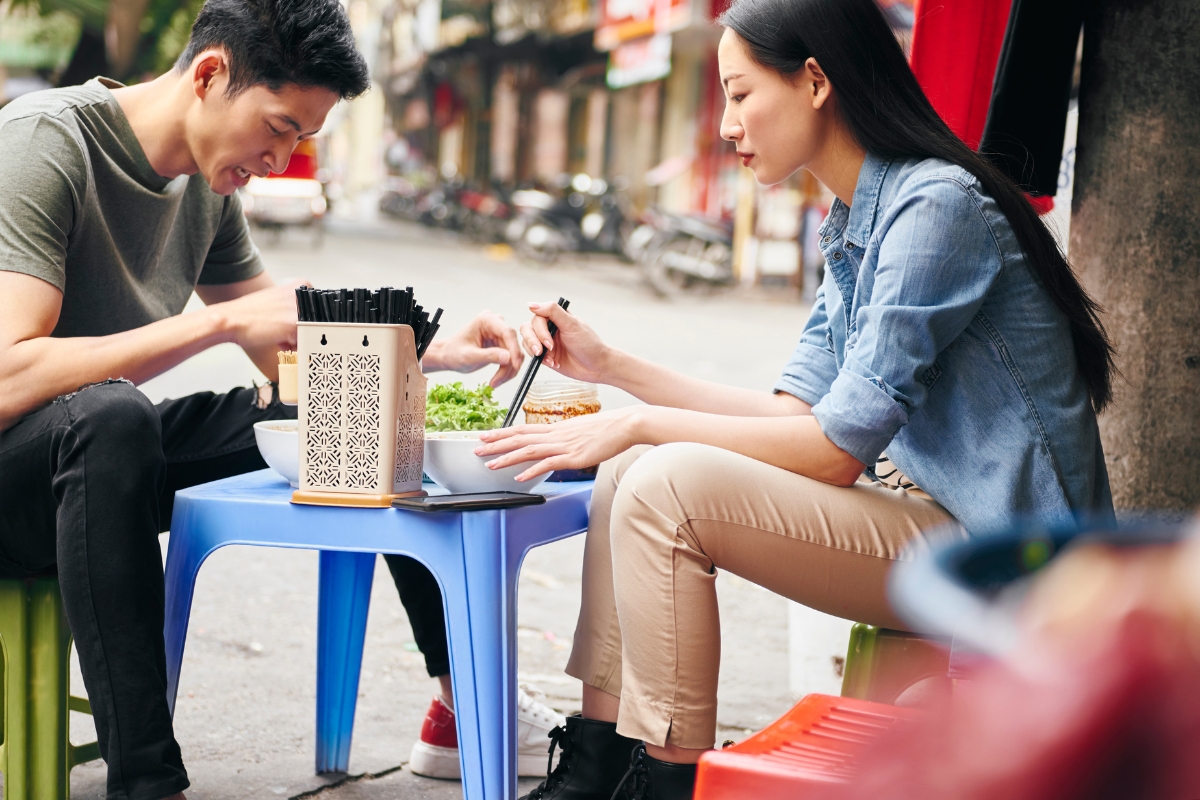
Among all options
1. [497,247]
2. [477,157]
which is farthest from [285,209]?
[477,157]

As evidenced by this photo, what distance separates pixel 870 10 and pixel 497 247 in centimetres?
1857

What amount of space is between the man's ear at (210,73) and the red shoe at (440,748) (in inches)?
49.4

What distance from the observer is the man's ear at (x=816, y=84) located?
5.84 feet

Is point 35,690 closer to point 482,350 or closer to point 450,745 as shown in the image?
point 450,745

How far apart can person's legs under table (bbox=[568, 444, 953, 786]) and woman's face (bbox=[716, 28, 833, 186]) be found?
517mm

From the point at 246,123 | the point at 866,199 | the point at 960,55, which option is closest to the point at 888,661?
the point at 866,199

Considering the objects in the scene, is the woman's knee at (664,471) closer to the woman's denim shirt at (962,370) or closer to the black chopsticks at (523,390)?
the woman's denim shirt at (962,370)

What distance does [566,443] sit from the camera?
178 cm

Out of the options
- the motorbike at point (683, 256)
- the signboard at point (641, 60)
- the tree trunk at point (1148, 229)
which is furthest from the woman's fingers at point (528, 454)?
the signboard at point (641, 60)

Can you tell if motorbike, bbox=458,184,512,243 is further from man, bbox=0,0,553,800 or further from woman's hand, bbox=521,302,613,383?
woman's hand, bbox=521,302,613,383

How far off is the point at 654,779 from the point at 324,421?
28.3 inches

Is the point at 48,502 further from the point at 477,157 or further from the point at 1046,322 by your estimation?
the point at 477,157

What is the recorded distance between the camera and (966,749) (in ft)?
1.68

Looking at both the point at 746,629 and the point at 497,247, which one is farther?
the point at 497,247
